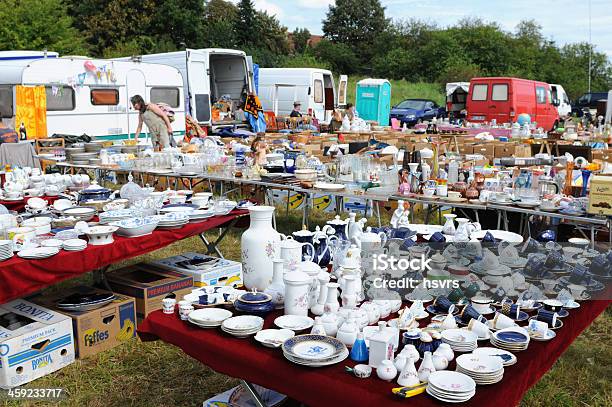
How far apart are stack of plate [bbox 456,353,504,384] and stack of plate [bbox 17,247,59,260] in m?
2.31

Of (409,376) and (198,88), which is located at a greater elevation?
(198,88)

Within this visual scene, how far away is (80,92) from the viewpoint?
9773mm

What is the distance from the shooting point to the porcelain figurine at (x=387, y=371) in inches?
71.1

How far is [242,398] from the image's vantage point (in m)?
2.49

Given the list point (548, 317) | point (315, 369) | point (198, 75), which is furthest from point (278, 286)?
point (198, 75)

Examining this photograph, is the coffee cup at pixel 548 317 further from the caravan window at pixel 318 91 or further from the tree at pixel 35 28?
the tree at pixel 35 28

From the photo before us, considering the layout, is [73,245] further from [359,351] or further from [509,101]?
[509,101]

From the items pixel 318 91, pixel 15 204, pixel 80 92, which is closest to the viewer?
pixel 15 204

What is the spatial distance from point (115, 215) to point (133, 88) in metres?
7.64

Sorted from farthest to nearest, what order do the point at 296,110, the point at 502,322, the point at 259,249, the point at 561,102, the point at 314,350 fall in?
the point at 561,102 < the point at 296,110 < the point at 259,249 < the point at 502,322 < the point at 314,350

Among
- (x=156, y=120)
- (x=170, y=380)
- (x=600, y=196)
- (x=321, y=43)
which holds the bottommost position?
(x=170, y=380)

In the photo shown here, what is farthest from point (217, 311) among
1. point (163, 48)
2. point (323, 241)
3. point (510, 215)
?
point (163, 48)

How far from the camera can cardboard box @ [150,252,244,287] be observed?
167 inches

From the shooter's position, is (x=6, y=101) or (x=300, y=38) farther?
(x=300, y=38)
